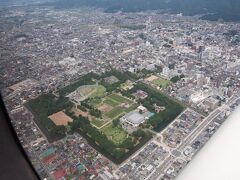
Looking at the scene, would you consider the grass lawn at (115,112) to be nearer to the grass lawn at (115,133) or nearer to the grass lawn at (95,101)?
the grass lawn at (115,133)

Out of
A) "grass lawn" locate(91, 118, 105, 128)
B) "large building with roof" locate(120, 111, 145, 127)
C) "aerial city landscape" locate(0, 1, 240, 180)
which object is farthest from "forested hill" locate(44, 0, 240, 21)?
"grass lawn" locate(91, 118, 105, 128)

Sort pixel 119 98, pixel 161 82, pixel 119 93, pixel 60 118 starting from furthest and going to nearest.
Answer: pixel 161 82 < pixel 119 93 < pixel 119 98 < pixel 60 118

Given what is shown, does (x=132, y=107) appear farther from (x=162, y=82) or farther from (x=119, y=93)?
(x=162, y=82)

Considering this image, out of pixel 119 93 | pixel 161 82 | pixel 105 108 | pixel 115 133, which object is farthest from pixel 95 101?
pixel 161 82

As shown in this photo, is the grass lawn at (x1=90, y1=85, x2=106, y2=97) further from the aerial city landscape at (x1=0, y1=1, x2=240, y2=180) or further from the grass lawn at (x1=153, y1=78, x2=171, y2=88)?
the grass lawn at (x1=153, y1=78, x2=171, y2=88)

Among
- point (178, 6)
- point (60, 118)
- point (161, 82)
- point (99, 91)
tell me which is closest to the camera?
point (60, 118)

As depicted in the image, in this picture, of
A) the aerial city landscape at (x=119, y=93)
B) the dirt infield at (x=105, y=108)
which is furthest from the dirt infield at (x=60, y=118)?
the dirt infield at (x=105, y=108)
